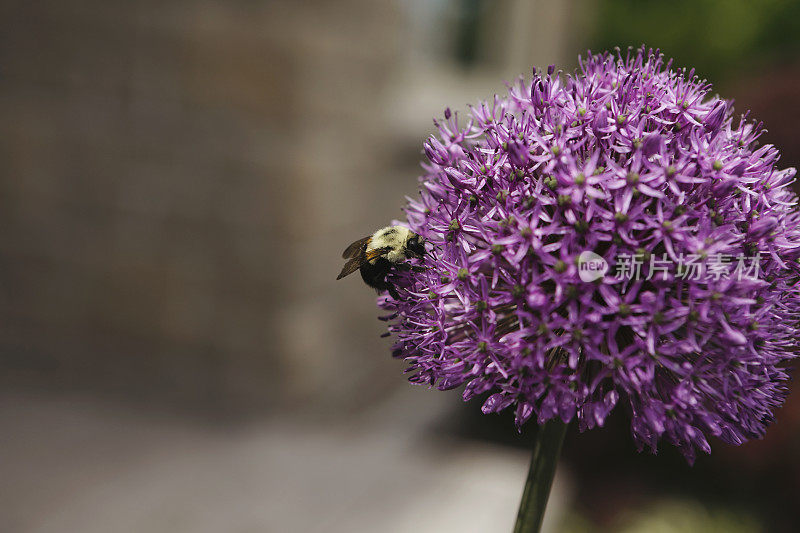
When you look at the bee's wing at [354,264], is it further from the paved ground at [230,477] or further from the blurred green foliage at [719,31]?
the blurred green foliage at [719,31]

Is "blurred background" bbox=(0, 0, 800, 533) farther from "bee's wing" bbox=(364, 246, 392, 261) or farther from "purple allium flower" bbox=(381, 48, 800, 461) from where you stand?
"purple allium flower" bbox=(381, 48, 800, 461)

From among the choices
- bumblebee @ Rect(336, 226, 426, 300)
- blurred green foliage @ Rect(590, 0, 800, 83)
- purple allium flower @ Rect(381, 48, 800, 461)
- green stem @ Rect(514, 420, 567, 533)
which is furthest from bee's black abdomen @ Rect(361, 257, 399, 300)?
blurred green foliage @ Rect(590, 0, 800, 83)

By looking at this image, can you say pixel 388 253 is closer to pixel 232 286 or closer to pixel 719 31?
pixel 232 286

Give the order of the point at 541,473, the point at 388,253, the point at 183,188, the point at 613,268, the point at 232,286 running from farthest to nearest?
the point at 232,286 < the point at 183,188 < the point at 388,253 < the point at 541,473 < the point at 613,268

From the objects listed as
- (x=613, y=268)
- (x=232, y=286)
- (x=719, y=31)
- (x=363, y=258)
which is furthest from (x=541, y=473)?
(x=719, y=31)

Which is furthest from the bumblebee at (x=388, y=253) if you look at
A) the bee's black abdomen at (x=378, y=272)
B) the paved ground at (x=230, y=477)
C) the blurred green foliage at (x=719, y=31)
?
A: the blurred green foliage at (x=719, y=31)

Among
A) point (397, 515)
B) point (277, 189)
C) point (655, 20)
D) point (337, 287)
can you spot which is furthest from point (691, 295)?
point (655, 20)
